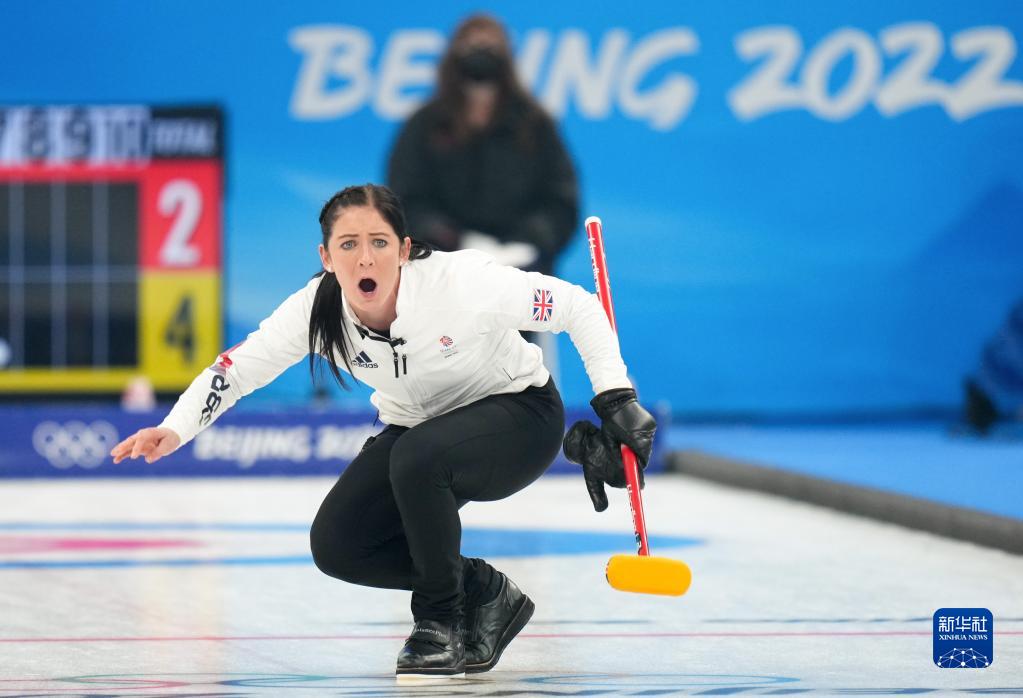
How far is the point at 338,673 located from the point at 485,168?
682 cm

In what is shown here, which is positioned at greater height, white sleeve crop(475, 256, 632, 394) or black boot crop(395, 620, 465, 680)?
white sleeve crop(475, 256, 632, 394)

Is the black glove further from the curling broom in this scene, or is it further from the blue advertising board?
the blue advertising board

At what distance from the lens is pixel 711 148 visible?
12.3 metres

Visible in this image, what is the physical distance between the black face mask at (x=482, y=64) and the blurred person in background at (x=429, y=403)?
6.74m

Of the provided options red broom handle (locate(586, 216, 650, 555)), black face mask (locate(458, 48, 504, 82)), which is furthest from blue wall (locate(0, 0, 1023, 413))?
red broom handle (locate(586, 216, 650, 555))

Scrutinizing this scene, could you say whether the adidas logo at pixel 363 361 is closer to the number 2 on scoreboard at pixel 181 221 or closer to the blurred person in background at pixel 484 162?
the blurred person in background at pixel 484 162

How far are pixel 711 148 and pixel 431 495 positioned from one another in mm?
8626

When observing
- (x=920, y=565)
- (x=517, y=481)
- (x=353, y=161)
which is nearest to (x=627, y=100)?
(x=353, y=161)

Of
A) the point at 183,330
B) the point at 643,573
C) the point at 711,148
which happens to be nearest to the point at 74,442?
the point at 183,330

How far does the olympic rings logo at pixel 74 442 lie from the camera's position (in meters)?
9.94

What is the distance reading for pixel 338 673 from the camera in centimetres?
409

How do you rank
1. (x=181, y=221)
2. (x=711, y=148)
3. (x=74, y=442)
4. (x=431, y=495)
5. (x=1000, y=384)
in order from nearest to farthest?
(x=431, y=495), (x=74, y=442), (x=1000, y=384), (x=181, y=221), (x=711, y=148)

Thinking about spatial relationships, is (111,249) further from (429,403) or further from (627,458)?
(627,458)

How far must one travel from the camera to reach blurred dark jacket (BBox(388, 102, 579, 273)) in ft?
34.4
